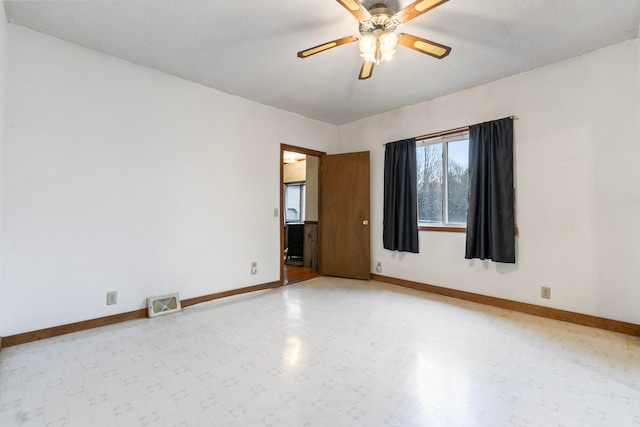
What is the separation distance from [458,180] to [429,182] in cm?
39

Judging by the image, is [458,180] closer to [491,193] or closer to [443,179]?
[443,179]

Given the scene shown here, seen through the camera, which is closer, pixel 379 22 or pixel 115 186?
pixel 379 22

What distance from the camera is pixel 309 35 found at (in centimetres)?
243

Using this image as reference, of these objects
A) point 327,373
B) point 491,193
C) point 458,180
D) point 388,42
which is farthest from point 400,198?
point 327,373

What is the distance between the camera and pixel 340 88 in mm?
3471

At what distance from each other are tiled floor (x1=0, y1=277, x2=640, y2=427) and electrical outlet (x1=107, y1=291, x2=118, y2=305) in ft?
0.86

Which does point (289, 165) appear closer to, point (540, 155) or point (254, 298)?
point (254, 298)

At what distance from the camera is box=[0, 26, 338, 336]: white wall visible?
2.35 m

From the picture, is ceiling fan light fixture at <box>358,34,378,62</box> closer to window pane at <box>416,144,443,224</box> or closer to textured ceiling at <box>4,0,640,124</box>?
textured ceiling at <box>4,0,640,124</box>

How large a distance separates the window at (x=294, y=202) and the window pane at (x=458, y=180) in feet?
14.8

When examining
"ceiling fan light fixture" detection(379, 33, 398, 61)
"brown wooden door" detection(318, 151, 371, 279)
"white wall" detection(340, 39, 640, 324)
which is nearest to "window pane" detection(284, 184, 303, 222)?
"brown wooden door" detection(318, 151, 371, 279)

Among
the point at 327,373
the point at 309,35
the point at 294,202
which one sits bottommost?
the point at 327,373

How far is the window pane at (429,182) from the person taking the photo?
3.91 m

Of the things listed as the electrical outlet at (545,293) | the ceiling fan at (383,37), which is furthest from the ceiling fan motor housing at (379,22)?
the electrical outlet at (545,293)
